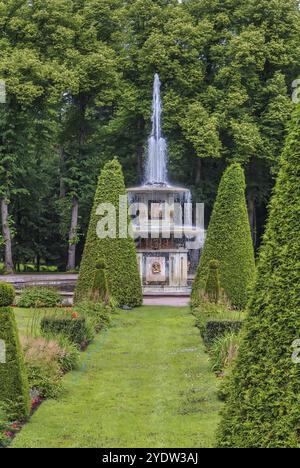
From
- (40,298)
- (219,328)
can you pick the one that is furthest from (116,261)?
(219,328)

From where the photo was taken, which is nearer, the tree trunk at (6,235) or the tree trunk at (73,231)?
the tree trunk at (6,235)

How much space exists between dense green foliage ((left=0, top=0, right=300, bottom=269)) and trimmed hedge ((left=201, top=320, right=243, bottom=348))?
69.7 ft

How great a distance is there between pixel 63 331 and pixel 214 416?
225 inches

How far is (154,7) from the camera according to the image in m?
38.5

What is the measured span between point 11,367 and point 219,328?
241 inches

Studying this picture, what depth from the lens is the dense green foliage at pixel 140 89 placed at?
35969mm

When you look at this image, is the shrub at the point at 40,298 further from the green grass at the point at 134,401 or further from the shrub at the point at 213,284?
the green grass at the point at 134,401

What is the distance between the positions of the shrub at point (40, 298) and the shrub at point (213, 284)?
4.99 meters

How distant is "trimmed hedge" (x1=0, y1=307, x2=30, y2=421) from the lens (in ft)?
31.3

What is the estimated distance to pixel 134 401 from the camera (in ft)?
35.7

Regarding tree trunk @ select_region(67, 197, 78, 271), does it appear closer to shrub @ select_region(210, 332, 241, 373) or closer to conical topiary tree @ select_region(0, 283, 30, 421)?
shrub @ select_region(210, 332, 241, 373)

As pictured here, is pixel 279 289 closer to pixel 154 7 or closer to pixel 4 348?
pixel 4 348

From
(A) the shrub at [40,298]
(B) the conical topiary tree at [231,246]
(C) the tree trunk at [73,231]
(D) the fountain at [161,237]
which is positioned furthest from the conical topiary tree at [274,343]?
(C) the tree trunk at [73,231]

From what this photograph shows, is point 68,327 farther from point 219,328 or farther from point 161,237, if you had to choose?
point 161,237
